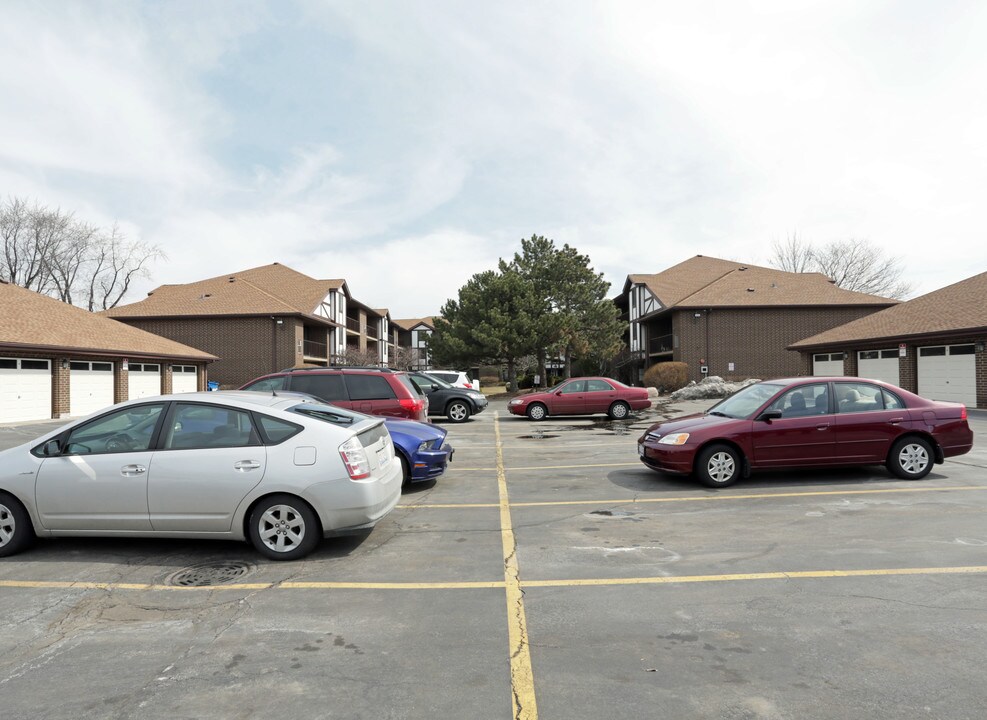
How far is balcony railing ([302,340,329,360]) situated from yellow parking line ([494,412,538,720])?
121 ft

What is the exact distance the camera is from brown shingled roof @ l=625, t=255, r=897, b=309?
36.5 meters

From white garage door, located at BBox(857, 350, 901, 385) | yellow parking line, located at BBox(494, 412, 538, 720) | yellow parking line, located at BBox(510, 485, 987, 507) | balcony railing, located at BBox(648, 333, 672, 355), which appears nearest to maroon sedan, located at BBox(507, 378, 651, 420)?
white garage door, located at BBox(857, 350, 901, 385)

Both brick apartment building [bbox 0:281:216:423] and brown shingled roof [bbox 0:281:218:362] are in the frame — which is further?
brown shingled roof [bbox 0:281:218:362]

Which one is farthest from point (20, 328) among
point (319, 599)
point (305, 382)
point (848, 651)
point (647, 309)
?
point (647, 309)

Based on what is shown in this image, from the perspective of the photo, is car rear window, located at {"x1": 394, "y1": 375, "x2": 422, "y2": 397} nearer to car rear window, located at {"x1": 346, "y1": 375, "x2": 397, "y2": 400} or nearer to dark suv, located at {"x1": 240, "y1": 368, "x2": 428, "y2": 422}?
dark suv, located at {"x1": 240, "y1": 368, "x2": 428, "y2": 422}

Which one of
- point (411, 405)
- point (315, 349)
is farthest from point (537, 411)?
point (315, 349)

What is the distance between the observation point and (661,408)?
2322cm

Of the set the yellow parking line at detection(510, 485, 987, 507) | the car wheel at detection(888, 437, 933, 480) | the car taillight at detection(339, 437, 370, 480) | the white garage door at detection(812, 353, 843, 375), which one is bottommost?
the yellow parking line at detection(510, 485, 987, 507)

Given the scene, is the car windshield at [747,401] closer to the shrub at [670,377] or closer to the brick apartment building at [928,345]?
the brick apartment building at [928,345]

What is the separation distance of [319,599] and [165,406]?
2.38 meters

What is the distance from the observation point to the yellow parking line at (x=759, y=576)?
4500mm

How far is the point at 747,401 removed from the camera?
861 centimetres

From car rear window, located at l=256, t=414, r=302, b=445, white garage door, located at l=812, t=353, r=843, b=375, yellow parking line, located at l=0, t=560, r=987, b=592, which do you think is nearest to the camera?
yellow parking line, located at l=0, t=560, r=987, b=592

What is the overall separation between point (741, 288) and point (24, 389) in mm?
36662
